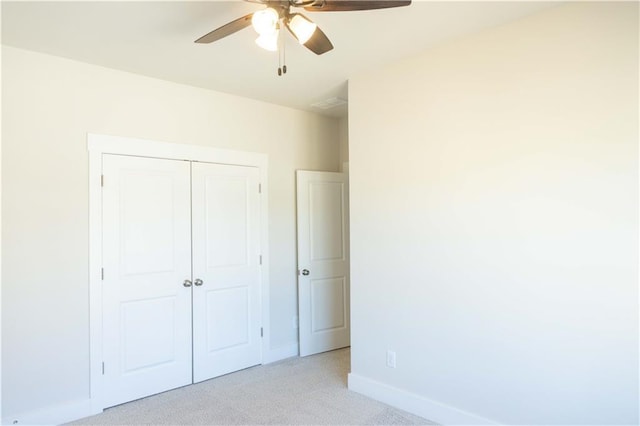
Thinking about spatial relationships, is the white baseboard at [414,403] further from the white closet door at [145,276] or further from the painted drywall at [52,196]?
the painted drywall at [52,196]

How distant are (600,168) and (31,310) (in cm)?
364

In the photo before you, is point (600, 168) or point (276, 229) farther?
point (276, 229)

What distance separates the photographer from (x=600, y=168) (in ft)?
7.13

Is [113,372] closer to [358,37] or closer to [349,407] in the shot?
[349,407]

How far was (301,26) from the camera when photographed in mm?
1912

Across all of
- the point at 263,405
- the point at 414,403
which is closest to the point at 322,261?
the point at 263,405

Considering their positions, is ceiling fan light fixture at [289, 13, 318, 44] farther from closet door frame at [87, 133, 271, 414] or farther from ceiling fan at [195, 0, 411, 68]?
closet door frame at [87, 133, 271, 414]

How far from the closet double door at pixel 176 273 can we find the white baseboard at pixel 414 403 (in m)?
1.19

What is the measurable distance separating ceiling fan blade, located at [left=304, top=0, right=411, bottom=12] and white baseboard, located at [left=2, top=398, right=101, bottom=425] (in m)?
3.07

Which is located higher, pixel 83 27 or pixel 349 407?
pixel 83 27

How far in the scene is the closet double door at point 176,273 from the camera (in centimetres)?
317

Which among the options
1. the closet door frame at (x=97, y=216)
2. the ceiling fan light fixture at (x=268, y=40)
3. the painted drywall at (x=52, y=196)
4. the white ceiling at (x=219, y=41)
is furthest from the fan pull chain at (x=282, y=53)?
the closet door frame at (x=97, y=216)

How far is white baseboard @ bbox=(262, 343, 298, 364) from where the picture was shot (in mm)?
4088

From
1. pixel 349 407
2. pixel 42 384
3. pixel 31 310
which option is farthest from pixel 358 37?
pixel 42 384
